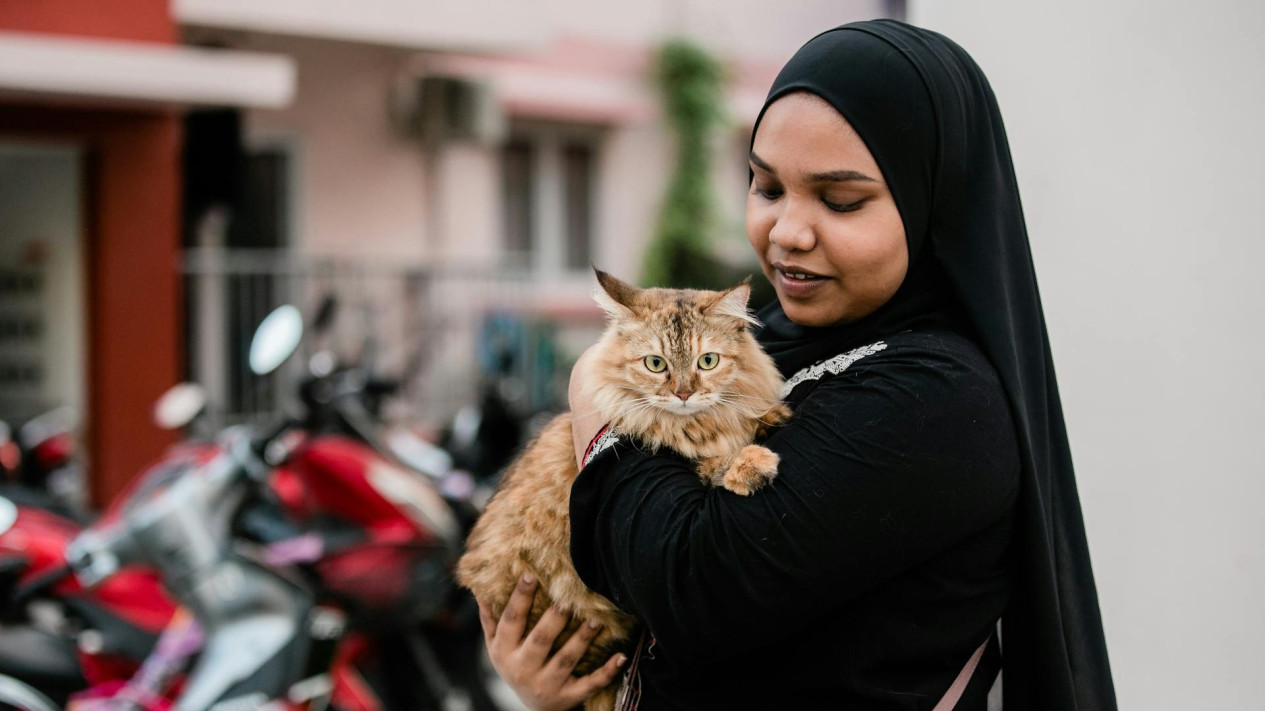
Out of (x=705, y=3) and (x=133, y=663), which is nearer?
(x=133, y=663)

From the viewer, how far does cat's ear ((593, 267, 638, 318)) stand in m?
2.02

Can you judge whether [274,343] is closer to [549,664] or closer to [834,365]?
[549,664]

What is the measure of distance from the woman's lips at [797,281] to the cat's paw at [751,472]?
0.25 m

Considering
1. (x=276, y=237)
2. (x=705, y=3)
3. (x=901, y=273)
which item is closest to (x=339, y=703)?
(x=901, y=273)

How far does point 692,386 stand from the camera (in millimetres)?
1940

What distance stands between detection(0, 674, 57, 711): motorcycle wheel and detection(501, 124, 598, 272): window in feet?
27.7

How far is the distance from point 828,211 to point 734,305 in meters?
0.49

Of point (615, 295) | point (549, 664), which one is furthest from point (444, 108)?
point (549, 664)

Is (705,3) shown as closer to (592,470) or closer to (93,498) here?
(93,498)

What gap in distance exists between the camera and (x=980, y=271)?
1.53 m

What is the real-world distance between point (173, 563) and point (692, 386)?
2.23 m

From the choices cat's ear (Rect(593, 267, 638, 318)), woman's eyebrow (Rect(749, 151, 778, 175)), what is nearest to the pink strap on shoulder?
woman's eyebrow (Rect(749, 151, 778, 175))

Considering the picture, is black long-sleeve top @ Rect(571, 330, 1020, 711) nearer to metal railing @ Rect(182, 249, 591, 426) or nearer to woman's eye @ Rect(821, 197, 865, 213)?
woman's eye @ Rect(821, 197, 865, 213)

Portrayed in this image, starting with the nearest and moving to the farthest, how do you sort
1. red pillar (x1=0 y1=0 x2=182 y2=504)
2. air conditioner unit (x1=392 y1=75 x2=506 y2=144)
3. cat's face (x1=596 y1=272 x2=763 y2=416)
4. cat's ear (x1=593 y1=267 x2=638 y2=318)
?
1. cat's face (x1=596 y1=272 x2=763 y2=416)
2. cat's ear (x1=593 y1=267 x2=638 y2=318)
3. red pillar (x1=0 y1=0 x2=182 y2=504)
4. air conditioner unit (x1=392 y1=75 x2=506 y2=144)
